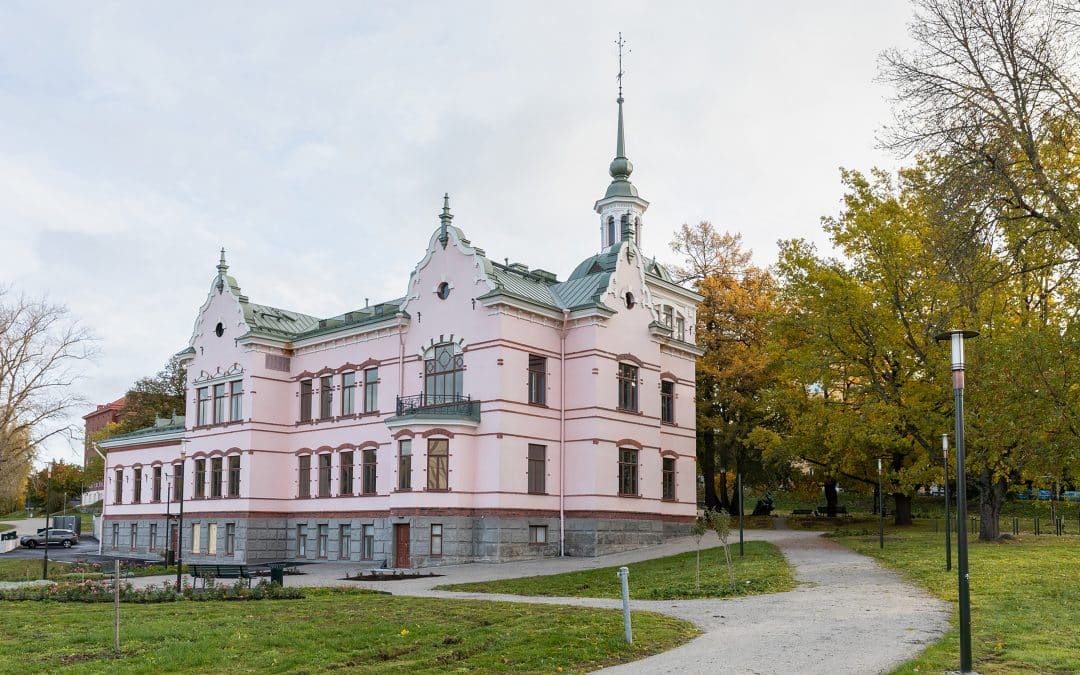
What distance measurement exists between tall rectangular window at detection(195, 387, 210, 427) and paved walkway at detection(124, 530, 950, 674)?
17.0 metres

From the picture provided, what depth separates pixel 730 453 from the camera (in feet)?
167

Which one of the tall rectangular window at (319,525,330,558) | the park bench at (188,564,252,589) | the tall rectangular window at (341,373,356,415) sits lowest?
the tall rectangular window at (319,525,330,558)

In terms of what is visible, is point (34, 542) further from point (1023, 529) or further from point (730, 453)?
point (1023, 529)

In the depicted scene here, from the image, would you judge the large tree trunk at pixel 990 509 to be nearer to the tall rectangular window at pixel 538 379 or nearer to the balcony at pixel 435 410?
the tall rectangular window at pixel 538 379

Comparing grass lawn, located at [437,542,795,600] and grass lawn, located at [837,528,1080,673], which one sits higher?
grass lawn, located at [837,528,1080,673]

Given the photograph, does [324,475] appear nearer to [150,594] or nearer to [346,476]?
[346,476]

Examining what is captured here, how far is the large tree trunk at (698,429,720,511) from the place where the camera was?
5037cm

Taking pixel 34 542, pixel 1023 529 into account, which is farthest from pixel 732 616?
pixel 34 542

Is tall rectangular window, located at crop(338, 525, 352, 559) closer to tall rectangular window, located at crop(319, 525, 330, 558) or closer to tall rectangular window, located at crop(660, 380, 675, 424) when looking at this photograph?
tall rectangular window, located at crop(319, 525, 330, 558)

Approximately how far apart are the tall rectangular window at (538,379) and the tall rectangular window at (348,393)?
871cm

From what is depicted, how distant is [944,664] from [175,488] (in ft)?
146

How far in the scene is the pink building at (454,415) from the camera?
3494cm

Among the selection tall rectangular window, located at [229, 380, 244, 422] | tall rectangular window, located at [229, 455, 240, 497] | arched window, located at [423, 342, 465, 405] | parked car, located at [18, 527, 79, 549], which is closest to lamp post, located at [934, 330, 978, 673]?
arched window, located at [423, 342, 465, 405]

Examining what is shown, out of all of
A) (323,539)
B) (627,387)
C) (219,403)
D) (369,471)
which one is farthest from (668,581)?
(219,403)
